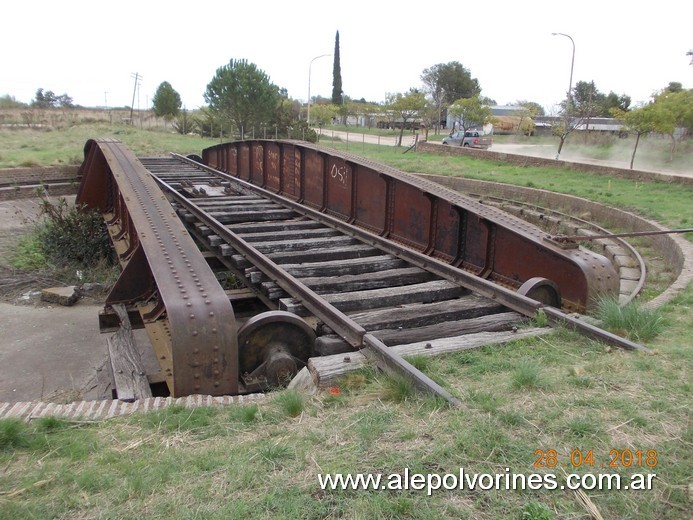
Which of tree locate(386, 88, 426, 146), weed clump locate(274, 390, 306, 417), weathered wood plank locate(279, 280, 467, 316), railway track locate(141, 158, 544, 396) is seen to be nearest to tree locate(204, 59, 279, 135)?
tree locate(386, 88, 426, 146)

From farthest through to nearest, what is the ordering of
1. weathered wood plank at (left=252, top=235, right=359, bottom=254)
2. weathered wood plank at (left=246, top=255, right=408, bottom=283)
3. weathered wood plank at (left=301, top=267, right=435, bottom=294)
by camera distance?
1. weathered wood plank at (left=252, top=235, right=359, bottom=254)
2. weathered wood plank at (left=246, top=255, right=408, bottom=283)
3. weathered wood plank at (left=301, top=267, right=435, bottom=294)

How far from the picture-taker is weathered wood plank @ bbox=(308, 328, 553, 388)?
151 inches

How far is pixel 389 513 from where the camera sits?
Answer: 2314mm

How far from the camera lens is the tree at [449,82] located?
224 ft

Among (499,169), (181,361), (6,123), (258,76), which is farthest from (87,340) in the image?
(6,123)

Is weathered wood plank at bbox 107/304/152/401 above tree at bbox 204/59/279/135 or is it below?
below

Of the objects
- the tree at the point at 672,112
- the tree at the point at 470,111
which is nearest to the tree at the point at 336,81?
the tree at the point at 470,111

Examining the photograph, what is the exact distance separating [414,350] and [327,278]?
230 centimetres

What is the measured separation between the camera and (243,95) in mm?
35719

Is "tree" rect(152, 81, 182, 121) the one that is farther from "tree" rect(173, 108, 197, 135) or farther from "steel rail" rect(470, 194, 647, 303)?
"steel rail" rect(470, 194, 647, 303)

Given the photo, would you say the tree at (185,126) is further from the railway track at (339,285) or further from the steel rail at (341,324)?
the steel rail at (341,324)

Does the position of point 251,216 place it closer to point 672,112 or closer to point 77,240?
point 77,240

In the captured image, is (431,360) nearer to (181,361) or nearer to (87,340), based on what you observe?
(181,361)

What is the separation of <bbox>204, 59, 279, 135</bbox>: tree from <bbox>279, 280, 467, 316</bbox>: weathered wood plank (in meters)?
31.5
